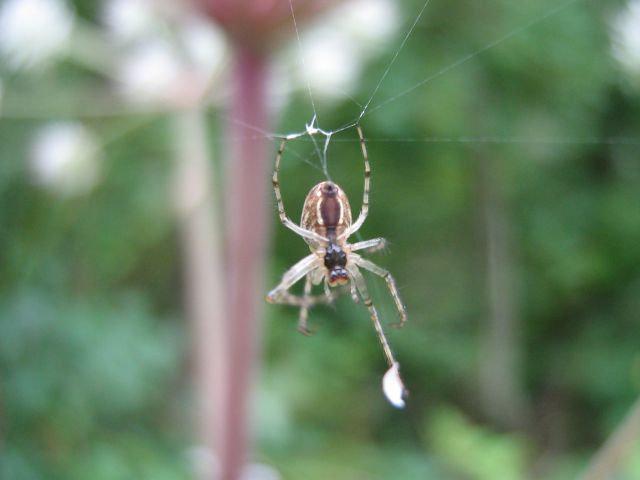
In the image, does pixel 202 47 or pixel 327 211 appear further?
pixel 202 47

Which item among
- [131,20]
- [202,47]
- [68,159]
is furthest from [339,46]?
[68,159]

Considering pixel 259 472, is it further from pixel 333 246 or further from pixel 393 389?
pixel 393 389

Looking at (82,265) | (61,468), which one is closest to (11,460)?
(61,468)

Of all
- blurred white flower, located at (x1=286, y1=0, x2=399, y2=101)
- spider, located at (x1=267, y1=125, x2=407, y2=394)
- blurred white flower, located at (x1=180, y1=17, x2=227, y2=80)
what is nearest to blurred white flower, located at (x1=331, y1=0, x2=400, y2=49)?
blurred white flower, located at (x1=286, y1=0, x2=399, y2=101)

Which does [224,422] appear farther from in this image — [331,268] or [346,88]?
[346,88]

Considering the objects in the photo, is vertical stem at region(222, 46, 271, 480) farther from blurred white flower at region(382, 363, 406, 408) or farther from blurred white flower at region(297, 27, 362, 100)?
blurred white flower at region(382, 363, 406, 408)

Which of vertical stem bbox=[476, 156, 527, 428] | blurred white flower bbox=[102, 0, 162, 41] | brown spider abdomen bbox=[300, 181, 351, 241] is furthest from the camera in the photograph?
vertical stem bbox=[476, 156, 527, 428]

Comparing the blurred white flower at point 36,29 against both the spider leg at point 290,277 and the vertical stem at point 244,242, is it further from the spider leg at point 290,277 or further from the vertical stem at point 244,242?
A: the spider leg at point 290,277
